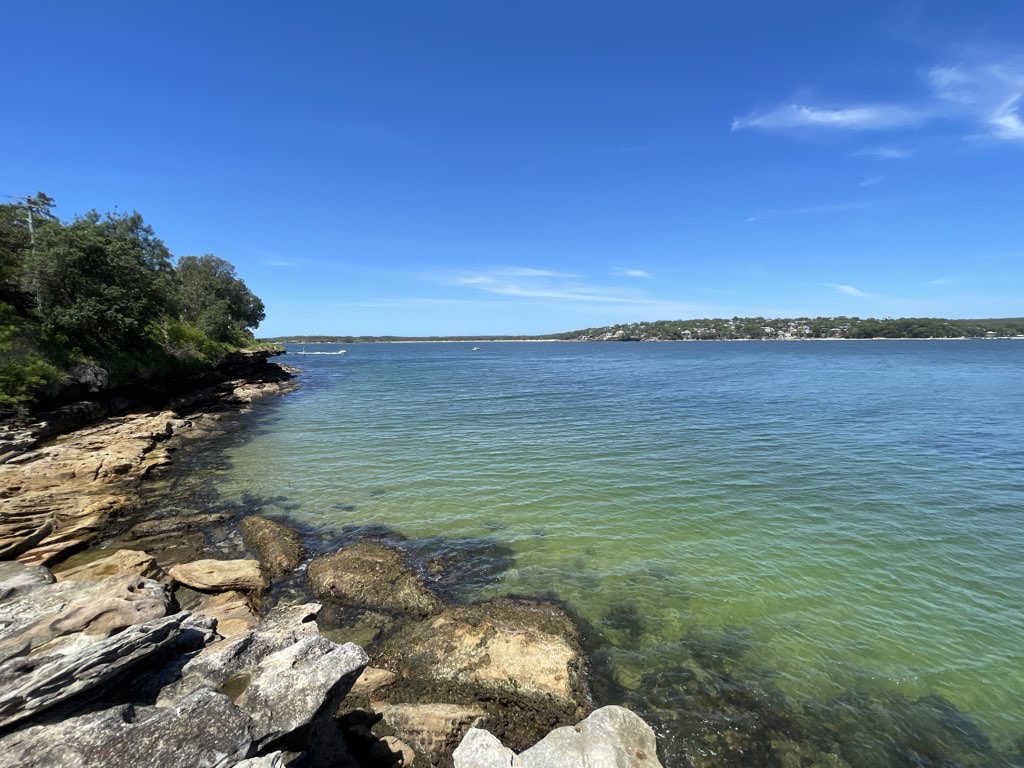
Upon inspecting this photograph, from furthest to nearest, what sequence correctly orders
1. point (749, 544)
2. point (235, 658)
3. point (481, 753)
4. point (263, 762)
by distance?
1. point (749, 544)
2. point (235, 658)
3. point (481, 753)
4. point (263, 762)

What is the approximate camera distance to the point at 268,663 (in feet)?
23.2

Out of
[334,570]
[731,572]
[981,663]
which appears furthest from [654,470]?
[334,570]

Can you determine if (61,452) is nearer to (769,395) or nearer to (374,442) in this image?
(374,442)

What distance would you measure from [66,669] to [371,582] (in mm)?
6782

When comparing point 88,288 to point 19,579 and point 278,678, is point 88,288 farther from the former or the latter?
point 278,678

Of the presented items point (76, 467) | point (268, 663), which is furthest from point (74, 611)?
point (76, 467)

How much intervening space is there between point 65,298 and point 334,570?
3486cm

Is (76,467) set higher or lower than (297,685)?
lower

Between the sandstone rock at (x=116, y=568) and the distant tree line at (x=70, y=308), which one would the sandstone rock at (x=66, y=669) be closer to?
the sandstone rock at (x=116, y=568)

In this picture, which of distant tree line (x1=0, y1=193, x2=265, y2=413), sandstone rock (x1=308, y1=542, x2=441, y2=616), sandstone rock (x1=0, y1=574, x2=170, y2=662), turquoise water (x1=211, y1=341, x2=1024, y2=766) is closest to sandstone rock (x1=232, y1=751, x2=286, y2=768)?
sandstone rock (x1=0, y1=574, x2=170, y2=662)

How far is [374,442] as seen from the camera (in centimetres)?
2927

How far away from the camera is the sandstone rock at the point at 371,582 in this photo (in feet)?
37.1

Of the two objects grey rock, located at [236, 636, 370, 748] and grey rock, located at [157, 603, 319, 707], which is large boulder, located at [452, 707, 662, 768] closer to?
grey rock, located at [236, 636, 370, 748]

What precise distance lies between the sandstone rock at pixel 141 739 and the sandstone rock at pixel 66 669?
316 mm
